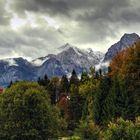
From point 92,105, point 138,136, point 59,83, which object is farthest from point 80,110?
point 138,136

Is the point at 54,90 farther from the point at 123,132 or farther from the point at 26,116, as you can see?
the point at 123,132

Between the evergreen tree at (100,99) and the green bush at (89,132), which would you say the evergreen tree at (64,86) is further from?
the green bush at (89,132)

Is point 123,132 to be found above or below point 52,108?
below

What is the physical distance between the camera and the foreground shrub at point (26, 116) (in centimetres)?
9581

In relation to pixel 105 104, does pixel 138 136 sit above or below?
below

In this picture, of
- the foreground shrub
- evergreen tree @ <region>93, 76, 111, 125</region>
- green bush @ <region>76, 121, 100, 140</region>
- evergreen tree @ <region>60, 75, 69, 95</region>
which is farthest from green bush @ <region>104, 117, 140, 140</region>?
evergreen tree @ <region>60, 75, 69, 95</region>

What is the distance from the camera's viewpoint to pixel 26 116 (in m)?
97.1

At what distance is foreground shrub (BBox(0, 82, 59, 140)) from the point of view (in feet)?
314

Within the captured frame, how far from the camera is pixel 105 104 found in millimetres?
108062

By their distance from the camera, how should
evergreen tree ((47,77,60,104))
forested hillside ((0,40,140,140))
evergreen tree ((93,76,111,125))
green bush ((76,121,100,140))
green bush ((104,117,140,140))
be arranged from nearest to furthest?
green bush ((104,117,140,140)) → green bush ((76,121,100,140)) → forested hillside ((0,40,140,140)) → evergreen tree ((93,76,111,125)) → evergreen tree ((47,77,60,104))

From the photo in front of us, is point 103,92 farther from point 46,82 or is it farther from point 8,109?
point 46,82

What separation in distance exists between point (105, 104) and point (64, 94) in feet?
202

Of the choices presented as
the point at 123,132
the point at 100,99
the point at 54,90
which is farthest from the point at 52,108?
the point at 54,90

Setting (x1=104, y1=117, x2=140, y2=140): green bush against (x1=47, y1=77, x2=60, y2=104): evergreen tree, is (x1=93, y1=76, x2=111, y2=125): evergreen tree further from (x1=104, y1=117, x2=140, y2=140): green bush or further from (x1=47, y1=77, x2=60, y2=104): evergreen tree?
(x1=47, y1=77, x2=60, y2=104): evergreen tree
